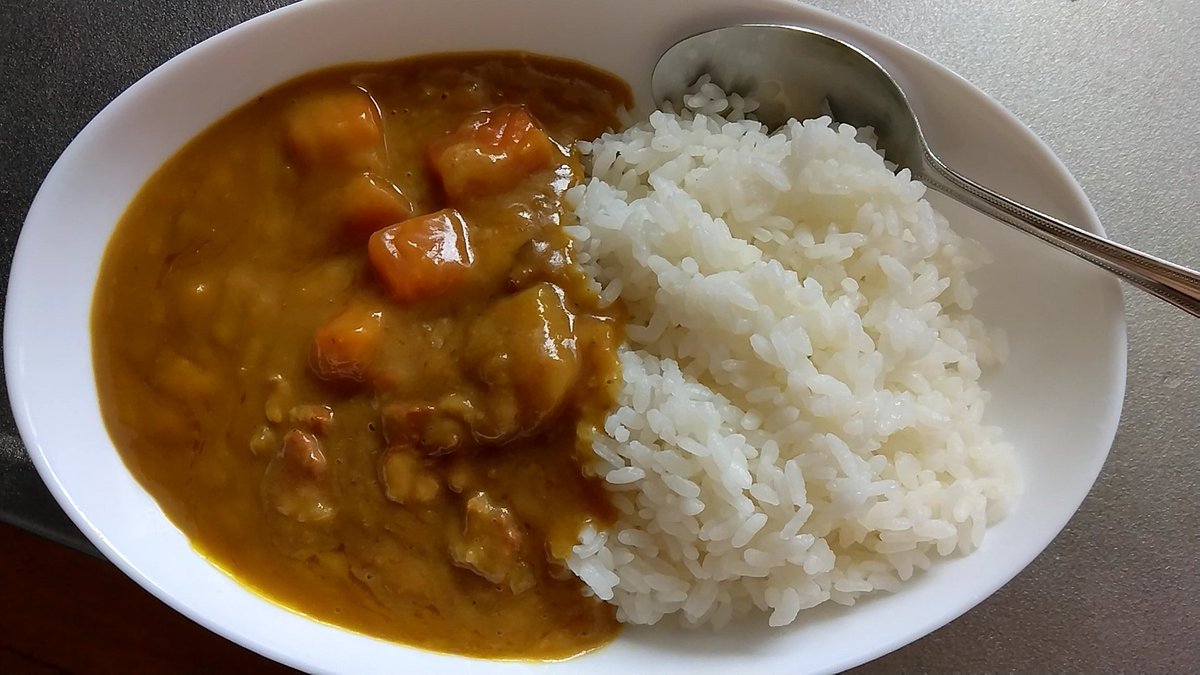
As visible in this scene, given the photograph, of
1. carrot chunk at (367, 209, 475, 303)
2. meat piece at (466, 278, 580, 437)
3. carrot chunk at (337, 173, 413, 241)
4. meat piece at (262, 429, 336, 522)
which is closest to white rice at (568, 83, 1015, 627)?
meat piece at (466, 278, 580, 437)

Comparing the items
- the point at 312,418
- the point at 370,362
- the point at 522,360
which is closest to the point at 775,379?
the point at 522,360

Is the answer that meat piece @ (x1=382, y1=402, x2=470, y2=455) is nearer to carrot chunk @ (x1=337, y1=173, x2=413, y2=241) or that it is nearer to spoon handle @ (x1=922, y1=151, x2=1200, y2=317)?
carrot chunk @ (x1=337, y1=173, x2=413, y2=241)

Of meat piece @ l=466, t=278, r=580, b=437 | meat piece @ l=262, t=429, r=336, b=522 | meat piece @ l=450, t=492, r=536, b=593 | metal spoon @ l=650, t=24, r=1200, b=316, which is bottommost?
meat piece @ l=262, t=429, r=336, b=522

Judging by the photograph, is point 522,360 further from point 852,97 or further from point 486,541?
point 852,97

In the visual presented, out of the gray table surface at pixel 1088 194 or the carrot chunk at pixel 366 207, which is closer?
the carrot chunk at pixel 366 207

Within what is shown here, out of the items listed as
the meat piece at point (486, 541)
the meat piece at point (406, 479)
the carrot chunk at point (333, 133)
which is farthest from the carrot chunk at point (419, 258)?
the meat piece at point (486, 541)

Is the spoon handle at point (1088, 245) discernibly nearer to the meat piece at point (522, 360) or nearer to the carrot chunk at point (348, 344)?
the meat piece at point (522, 360)
